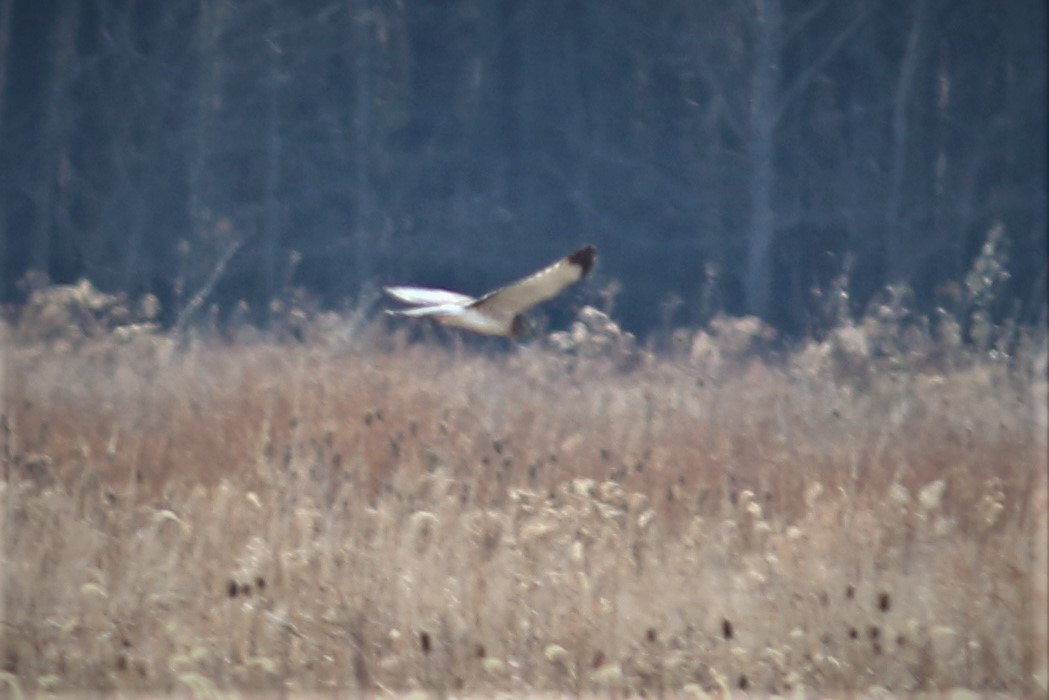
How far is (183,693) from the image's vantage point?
3381 mm

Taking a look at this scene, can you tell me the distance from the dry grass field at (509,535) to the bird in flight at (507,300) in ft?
1.86

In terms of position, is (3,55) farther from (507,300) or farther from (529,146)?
(529,146)

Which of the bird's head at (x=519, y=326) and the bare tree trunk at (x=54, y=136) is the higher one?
the bare tree trunk at (x=54, y=136)

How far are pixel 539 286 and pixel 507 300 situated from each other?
156 millimetres

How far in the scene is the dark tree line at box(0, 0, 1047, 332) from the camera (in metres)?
5.40

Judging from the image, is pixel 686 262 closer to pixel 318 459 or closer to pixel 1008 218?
pixel 1008 218

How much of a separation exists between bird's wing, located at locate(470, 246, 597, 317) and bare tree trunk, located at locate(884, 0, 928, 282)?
8.98 feet

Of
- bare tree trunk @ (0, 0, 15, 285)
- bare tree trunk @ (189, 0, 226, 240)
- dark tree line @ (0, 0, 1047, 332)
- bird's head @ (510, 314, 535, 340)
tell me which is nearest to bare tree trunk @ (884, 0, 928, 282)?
dark tree line @ (0, 0, 1047, 332)

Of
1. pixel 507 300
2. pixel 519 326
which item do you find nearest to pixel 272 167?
pixel 519 326

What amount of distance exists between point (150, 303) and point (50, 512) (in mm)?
1714

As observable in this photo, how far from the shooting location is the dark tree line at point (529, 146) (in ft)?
17.7

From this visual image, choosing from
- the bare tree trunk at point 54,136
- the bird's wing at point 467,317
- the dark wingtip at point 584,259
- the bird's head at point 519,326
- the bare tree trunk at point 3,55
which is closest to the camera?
the dark wingtip at point 584,259

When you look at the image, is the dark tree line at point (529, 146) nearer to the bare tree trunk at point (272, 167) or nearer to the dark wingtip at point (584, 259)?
the bare tree trunk at point (272, 167)

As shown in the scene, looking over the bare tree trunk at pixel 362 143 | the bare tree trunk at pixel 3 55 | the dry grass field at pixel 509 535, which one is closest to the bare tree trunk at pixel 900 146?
the dry grass field at pixel 509 535
